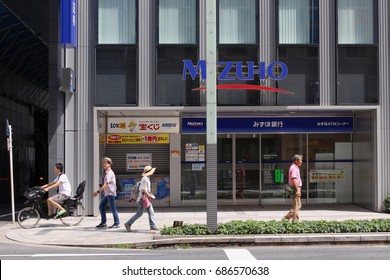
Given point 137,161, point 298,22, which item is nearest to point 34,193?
point 137,161

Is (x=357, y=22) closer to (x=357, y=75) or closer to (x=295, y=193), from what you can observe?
(x=357, y=75)

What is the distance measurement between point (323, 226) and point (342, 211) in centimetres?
565

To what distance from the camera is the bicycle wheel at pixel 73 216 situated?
47.0ft

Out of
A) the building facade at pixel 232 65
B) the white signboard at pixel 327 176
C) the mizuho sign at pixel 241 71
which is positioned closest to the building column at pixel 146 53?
the building facade at pixel 232 65

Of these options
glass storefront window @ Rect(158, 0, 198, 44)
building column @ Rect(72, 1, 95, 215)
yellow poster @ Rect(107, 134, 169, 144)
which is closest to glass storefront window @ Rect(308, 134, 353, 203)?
yellow poster @ Rect(107, 134, 169, 144)

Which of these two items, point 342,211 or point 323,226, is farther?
point 342,211

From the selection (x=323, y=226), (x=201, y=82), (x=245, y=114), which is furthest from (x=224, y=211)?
(x=323, y=226)

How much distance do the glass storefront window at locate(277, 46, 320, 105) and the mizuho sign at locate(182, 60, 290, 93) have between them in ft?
0.94

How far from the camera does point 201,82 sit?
1650 cm

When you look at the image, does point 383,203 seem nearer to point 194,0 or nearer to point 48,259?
point 194,0

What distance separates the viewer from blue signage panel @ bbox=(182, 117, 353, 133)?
17891 millimetres

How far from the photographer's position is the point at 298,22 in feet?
55.6

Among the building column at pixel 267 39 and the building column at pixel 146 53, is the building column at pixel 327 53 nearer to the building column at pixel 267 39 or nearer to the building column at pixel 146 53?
the building column at pixel 267 39

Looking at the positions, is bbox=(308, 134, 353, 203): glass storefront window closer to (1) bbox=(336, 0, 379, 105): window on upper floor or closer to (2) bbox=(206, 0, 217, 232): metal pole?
(1) bbox=(336, 0, 379, 105): window on upper floor
